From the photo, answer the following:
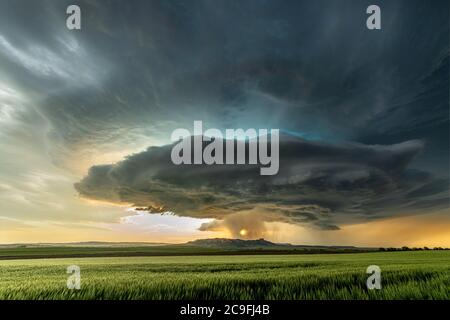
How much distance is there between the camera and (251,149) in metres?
15.0

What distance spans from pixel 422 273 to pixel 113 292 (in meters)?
13.5
